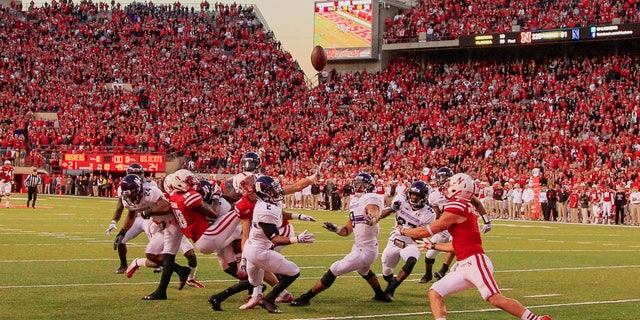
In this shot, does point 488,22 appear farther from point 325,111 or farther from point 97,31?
point 97,31

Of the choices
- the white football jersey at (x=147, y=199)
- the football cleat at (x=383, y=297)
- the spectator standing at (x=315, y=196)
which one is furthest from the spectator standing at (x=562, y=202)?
the white football jersey at (x=147, y=199)

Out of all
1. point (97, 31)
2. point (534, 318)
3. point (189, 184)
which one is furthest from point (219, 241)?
point (97, 31)

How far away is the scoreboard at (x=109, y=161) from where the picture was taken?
4564cm

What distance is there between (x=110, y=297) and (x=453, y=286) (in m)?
4.37

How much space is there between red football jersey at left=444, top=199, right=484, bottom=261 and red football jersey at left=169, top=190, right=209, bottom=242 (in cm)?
343

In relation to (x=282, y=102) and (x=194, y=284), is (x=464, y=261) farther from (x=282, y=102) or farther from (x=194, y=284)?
(x=282, y=102)

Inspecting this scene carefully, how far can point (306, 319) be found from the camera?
955 centimetres

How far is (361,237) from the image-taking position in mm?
10672

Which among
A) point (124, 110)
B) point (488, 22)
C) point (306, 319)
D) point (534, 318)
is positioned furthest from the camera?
point (124, 110)

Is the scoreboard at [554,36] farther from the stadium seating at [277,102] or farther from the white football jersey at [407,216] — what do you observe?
the white football jersey at [407,216]

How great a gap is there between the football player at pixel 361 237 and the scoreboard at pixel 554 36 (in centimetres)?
3287

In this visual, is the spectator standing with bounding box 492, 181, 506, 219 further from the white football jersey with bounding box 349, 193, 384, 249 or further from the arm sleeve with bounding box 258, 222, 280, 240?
the arm sleeve with bounding box 258, 222, 280, 240

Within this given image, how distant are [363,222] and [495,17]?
37.6 meters

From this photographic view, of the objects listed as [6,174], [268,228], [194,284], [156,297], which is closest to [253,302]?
[268,228]
